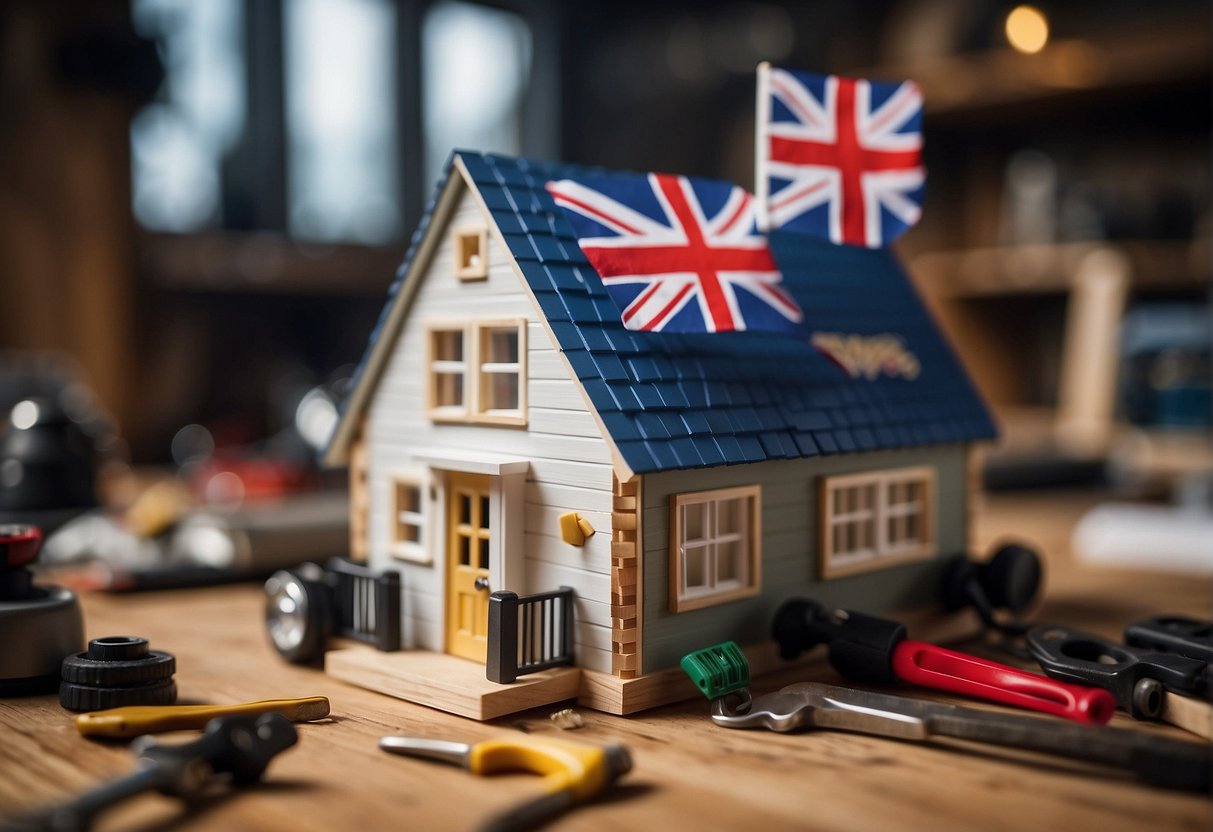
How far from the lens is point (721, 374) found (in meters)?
2.13

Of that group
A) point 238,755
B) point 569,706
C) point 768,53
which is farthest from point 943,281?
point 238,755

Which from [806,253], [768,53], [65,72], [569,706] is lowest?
[569,706]

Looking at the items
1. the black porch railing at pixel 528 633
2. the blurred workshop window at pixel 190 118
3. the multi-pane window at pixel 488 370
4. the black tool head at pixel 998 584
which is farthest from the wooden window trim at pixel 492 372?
the blurred workshop window at pixel 190 118

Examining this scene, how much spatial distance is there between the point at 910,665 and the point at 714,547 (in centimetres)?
40

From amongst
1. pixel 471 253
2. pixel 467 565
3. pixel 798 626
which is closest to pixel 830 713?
pixel 798 626

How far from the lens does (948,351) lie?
273cm

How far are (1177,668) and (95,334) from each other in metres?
3.99

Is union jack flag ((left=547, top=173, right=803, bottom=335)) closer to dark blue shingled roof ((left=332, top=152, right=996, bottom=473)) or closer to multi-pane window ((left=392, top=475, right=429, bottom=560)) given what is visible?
dark blue shingled roof ((left=332, top=152, right=996, bottom=473))

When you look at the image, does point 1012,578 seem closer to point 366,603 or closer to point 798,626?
point 798,626

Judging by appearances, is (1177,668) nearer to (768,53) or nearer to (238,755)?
(238,755)

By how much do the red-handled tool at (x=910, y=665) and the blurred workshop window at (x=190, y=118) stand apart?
3.44 metres

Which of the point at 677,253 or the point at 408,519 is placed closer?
the point at 677,253

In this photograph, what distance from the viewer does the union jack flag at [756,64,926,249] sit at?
7.34ft

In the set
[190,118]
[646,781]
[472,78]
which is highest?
[472,78]
